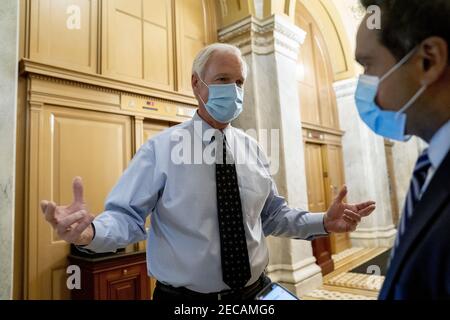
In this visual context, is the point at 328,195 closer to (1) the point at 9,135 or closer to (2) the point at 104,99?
(2) the point at 104,99

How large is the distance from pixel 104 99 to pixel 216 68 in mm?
2254

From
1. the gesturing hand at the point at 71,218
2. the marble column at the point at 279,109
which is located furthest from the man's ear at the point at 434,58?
the marble column at the point at 279,109

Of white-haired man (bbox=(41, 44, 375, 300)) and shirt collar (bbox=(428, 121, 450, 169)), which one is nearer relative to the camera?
shirt collar (bbox=(428, 121, 450, 169))

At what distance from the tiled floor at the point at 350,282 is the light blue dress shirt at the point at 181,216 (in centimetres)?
195

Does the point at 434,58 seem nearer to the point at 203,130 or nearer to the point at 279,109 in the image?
the point at 203,130

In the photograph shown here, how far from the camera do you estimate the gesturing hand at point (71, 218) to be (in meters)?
0.94

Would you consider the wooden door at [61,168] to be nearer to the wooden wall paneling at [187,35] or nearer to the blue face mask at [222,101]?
the wooden wall paneling at [187,35]

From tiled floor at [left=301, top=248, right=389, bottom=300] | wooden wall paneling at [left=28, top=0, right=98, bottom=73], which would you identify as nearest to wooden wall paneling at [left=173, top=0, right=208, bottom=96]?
wooden wall paneling at [left=28, top=0, right=98, bottom=73]

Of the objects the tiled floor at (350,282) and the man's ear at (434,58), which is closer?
the man's ear at (434,58)

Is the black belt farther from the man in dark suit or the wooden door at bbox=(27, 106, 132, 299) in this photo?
the wooden door at bbox=(27, 106, 132, 299)

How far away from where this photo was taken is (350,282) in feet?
14.2

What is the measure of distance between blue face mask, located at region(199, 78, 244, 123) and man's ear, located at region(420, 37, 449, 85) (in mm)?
1059

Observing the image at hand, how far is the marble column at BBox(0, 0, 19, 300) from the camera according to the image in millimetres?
2238

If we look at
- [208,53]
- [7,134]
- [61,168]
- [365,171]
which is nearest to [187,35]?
[61,168]
